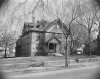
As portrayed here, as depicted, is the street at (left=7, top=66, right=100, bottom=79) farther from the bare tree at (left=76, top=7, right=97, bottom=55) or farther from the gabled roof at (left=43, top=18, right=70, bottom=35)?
the gabled roof at (left=43, top=18, right=70, bottom=35)

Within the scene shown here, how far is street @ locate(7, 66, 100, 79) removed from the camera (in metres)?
1.81

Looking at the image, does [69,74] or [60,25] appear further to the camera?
[60,25]

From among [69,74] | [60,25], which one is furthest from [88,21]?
[69,74]

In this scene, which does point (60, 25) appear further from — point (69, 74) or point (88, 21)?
point (69, 74)

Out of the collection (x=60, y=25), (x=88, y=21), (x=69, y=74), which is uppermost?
(x=88, y=21)

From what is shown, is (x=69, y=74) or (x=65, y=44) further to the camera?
(x=65, y=44)

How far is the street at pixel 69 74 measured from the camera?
71.3 inches

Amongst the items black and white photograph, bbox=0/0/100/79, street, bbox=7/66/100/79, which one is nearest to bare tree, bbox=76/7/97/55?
black and white photograph, bbox=0/0/100/79

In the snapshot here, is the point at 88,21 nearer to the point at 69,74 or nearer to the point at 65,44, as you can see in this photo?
the point at 65,44

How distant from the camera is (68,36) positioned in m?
2.79

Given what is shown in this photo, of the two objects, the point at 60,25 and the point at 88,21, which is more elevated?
the point at 88,21

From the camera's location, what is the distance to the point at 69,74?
2.06 metres

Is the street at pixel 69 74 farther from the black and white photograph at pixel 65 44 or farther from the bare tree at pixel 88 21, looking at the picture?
the bare tree at pixel 88 21

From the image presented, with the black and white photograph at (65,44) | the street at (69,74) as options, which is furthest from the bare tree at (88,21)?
the street at (69,74)
